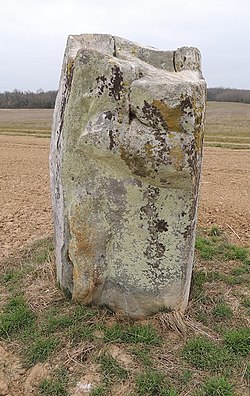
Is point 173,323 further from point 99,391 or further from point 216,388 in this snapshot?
point 99,391

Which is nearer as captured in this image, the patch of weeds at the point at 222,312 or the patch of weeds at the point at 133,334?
the patch of weeds at the point at 133,334

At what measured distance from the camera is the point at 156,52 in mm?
4430

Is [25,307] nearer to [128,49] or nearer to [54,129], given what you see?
[54,129]

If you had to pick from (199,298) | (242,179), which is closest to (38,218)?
(199,298)

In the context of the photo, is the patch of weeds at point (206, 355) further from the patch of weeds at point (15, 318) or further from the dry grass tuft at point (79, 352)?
the patch of weeds at point (15, 318)

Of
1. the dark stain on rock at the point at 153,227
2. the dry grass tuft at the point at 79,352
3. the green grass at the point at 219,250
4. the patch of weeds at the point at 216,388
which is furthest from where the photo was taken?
the green grass at the point at 219,250

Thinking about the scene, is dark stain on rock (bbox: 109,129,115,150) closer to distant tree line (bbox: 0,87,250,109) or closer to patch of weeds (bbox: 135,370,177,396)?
patch of weeds (bbox: 135,370,177,396)

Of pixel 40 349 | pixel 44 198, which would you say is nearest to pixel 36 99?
pixel 44 198

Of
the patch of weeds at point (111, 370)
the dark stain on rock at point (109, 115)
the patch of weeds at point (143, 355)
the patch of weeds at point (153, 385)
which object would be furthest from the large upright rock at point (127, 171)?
the patch of weeds at point (153, 385)

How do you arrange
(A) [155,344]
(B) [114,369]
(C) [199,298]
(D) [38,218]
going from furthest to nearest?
(D) [38,218], (C) [199,298], (A) [155,344], (B) [114,369]

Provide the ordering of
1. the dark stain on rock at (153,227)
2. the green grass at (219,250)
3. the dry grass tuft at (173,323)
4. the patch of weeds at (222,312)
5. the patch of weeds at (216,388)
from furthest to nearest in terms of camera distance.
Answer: the green grass at (219,250) < the patch of weeds at (222,312) < the dry grass tuft at (173,323) < the dark stain on rock at (153,227) < the patch of weeds at (216,388)

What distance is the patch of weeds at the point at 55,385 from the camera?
3.66 meters

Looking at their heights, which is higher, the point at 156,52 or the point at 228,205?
the point at 156,52

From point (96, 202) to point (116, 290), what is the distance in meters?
0.87
